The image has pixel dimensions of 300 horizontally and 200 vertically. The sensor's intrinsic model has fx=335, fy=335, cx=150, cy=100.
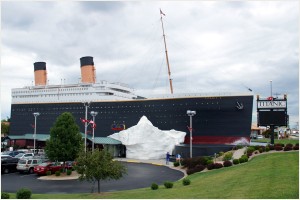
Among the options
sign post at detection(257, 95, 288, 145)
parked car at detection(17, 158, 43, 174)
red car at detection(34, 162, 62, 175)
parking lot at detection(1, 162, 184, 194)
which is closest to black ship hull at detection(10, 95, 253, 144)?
sign post at detection(257, 95, 288, 145)

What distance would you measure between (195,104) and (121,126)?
41.6 feet

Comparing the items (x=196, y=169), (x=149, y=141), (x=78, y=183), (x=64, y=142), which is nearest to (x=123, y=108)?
(x=149, y=141)

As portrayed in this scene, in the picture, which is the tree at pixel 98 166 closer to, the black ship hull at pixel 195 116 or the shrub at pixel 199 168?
the shrub at pixel 199 168

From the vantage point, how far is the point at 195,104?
4756 cm

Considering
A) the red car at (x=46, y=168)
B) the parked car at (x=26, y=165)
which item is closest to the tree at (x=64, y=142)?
the red car at (x=46, y=168)

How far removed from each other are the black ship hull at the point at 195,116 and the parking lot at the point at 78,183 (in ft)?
56.0

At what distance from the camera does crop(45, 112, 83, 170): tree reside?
30.8 metres

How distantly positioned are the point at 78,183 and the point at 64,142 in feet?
23.5

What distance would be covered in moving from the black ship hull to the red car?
70.1 feet

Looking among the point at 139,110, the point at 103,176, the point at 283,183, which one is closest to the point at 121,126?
the point at 139,110

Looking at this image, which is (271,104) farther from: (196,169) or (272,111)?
(196,169)

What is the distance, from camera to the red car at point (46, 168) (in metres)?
29.8

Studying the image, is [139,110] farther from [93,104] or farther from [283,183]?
[283,183]

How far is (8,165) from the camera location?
3147 cm
